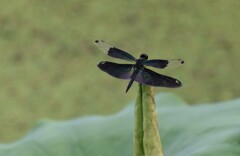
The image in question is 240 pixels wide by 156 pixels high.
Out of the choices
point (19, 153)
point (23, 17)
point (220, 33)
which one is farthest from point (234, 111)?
point (23, 17)

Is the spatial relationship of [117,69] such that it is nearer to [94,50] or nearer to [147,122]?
[147,122]

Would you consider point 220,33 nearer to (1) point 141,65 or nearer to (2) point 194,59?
(2) point 194,59

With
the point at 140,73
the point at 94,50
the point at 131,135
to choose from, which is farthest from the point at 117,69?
the point at 94,50

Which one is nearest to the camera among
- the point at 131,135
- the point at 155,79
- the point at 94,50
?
the point at 155,79

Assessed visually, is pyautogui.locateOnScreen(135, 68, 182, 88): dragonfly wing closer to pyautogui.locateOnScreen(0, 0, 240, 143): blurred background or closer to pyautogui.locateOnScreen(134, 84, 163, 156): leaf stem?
pyautogui.locateOnScreen(134, 84, 163, 156): leaf stem

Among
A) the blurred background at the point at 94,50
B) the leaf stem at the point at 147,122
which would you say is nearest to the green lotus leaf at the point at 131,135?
the leaf stem at the point at 147,122

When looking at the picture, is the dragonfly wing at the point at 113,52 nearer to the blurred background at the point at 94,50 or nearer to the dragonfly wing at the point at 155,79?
the dragonfly wing at the point at 155,79
